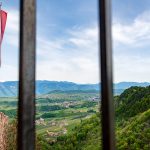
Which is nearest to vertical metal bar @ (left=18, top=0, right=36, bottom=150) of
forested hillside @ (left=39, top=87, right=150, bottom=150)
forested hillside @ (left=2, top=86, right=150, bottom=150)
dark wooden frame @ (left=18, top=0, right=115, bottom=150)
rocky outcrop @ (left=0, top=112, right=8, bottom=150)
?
dark wooden frame @ (left=18, top=0, right=115, bottom=150)

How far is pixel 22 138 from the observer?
164 cm

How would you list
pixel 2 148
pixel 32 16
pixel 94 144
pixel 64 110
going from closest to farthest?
pixel 32 16, pixel 2 148, pixel 94 144, pixel 64 110

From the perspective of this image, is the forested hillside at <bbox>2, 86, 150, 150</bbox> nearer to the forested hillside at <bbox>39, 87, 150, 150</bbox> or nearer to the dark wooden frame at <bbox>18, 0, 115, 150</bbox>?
the forested hillside at <bbox>39, 87, 150, 150</bbox>

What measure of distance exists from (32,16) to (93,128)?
34449 mm

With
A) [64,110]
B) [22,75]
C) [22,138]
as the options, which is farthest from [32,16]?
[64,110]

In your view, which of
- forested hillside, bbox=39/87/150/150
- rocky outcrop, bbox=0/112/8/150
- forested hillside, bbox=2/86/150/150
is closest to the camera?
rocky outcrop, bbox=0/112/8/150

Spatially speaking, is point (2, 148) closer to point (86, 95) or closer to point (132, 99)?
point (132, 99)

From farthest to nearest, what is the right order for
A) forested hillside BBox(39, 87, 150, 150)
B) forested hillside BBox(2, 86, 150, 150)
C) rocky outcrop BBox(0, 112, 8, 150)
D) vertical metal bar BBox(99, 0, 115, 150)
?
1. forested hillside BBox(39, 87, 150, 150)
2. forested hillside BBox(2, 86, 150, 150)
3. rocky outcrop BBox(0, 112, 8, 150)
4. vertical metal bar BBox(99, 0, 115, 150)

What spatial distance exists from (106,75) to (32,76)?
1.04 feet

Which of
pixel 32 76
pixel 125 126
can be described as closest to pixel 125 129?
pixel 125 126

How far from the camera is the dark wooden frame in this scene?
5.14ft

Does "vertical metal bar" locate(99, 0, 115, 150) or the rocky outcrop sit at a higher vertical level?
"vertical metal bar" locate(99, 0, 115, 150)

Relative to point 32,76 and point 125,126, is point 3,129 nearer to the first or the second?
point 32,76

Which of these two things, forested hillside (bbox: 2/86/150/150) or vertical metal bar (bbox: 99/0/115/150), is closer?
vertical metal bar (bbox: 99/0/115/150)
